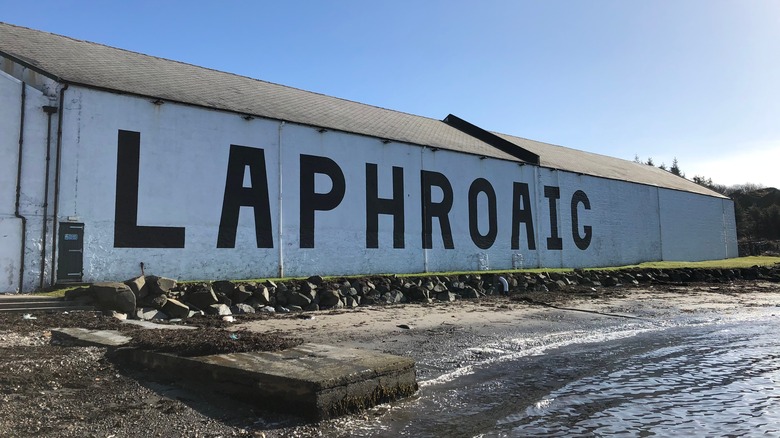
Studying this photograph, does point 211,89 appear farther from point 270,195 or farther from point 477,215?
point 477,215

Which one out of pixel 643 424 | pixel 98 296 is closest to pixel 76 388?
pixel 643 424

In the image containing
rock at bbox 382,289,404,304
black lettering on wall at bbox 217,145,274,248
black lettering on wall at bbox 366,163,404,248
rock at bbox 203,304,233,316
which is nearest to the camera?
rock at bbox 203,304,233,316

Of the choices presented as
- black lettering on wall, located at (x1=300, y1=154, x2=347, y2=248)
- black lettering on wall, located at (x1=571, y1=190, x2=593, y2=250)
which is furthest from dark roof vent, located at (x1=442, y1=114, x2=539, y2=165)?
black lettering on wall, located at (x1=300, y1=154, x2=347, y2=248)

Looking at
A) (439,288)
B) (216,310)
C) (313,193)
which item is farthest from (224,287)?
(439,288)

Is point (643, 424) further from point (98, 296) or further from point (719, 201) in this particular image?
point (719, 201)

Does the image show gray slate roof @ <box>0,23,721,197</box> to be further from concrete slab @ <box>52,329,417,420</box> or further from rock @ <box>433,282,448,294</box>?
concrete slab @ <box>52,329,417,420</box>

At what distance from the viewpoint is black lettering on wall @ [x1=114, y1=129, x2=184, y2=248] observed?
55.3 ft

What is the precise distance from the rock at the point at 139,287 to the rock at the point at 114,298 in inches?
18.0

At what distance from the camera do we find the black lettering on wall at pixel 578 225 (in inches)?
1293

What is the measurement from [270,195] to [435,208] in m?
8.68

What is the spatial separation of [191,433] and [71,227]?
1357 centimetres

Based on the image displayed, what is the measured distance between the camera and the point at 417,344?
10.6 metres

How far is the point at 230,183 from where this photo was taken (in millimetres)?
19391

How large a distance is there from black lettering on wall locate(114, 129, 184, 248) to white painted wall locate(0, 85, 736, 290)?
0.16 meters
